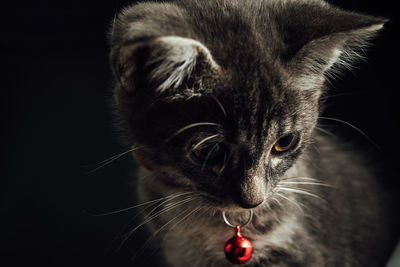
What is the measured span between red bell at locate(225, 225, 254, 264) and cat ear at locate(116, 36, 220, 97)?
14.3 inches

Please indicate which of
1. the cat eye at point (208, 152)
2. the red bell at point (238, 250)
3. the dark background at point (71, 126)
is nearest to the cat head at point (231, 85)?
the cat eye at point (208, 152)

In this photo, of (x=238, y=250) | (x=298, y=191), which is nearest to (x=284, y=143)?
(x=298, y=191)

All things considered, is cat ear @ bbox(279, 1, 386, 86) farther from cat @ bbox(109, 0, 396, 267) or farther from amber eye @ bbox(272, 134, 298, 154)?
amber eye @ bbox(272, 134, 298, 154)

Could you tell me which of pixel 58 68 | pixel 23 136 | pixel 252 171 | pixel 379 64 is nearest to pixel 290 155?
pixel 252 171

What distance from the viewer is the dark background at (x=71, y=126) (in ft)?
4.59

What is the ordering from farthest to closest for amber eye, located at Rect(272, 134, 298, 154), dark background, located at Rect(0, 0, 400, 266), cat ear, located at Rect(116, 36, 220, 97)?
dark background, located at Rect(0, 0, 400, 266), amber eye, located at Rect(272, 134, 298, 154), cat ear, located at Rect(116, 36, 220, 97)

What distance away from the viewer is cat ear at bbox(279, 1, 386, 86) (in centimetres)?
77

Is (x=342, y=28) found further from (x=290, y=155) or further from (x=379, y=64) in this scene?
(x=379, y=64)

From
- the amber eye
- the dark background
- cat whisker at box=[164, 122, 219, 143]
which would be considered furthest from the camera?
the dark background

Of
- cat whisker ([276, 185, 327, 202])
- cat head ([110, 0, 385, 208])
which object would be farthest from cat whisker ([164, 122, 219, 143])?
cat whisker ([276, 185, 327, 202])

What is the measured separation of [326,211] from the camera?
43.1 inches

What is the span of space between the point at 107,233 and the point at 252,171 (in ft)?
2.46

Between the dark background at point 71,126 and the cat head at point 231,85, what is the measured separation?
636 mm

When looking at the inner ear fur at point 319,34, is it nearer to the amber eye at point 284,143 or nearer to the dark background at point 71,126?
the amber eye at point 284,143
